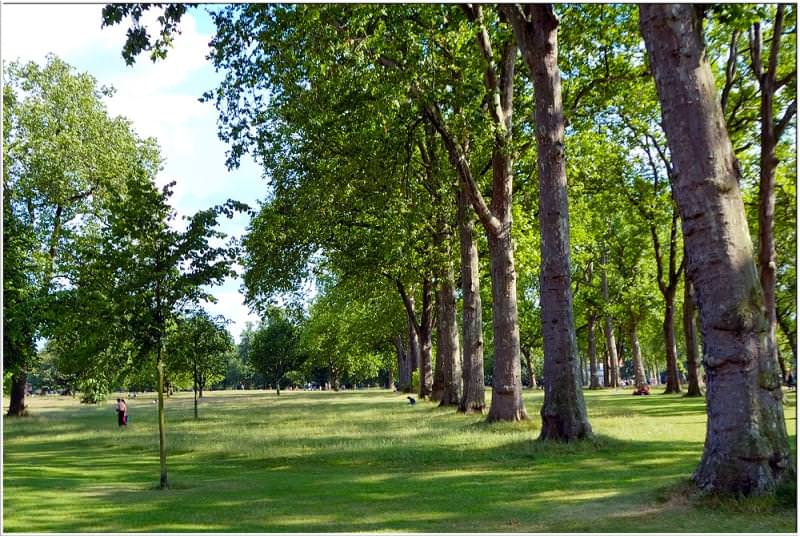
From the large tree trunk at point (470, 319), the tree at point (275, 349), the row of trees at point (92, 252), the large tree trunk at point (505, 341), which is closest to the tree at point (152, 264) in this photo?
the row of trees at point (92, 252)

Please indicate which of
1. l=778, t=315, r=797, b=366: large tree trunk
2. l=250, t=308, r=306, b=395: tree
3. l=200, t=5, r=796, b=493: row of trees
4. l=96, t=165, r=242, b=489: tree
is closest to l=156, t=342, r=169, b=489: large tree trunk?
l=96, t=165, r=242, b=489: tree

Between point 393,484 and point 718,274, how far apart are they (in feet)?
21.5

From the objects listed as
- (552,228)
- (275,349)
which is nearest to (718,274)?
(552,228)

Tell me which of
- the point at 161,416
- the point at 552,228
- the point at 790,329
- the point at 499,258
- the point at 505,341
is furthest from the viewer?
the point at 790,329

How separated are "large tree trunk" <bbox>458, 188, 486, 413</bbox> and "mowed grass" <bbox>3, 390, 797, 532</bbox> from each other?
384 centimetres

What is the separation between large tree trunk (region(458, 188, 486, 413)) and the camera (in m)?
26.6

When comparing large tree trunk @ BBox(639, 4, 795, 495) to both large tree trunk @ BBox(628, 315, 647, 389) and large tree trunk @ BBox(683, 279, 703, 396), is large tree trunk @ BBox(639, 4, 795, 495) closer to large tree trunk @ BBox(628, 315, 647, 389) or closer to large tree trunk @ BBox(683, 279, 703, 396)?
large tree trunk @ BBox(683, 279, 703, 396)

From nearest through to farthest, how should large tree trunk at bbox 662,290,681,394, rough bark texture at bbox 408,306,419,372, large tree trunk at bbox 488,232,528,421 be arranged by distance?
large tree trunk at bbox 488,232,528,421 → large tree trunk at bbox 662,290,681,394 → rough bark texture at bbox 408,306,419,372

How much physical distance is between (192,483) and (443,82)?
12068 mm

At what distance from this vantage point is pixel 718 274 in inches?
358

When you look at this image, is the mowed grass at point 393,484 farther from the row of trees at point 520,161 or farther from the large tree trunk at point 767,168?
the large tree trunk at point 767,168

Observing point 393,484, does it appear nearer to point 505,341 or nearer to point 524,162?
point 505,341

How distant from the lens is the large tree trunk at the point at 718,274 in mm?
8781

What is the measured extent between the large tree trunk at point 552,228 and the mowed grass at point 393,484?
1.27 meters
